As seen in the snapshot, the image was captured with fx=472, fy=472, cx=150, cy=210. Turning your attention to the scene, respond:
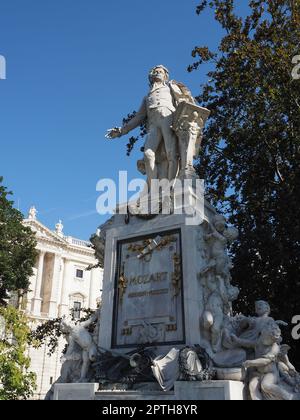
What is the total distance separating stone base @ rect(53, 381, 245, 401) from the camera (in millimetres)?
6545

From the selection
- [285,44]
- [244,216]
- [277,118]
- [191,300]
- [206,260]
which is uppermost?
[285,44]

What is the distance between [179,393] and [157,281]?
2.29 m

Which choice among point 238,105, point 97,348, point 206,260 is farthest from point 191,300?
point 238,105

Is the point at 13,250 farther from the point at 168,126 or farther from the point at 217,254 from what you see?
the point at 217,254

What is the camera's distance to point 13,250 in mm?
30797

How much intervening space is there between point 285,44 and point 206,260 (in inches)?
492

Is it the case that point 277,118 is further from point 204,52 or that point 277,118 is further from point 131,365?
point 131,365

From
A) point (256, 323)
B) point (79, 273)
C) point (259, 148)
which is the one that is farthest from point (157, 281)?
point (79, 273)

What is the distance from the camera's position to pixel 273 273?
15.9 metres

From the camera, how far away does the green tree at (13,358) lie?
2250cm

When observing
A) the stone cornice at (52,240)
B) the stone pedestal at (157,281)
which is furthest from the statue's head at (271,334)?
the stone cornice at (52,240)

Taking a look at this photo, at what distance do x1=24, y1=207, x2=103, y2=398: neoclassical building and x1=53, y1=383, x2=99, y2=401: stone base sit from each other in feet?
160

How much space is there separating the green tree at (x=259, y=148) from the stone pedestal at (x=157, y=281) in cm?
712

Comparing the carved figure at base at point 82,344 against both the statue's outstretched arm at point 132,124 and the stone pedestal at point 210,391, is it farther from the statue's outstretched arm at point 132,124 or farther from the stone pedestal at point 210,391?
the statue's outstretched arm at point 132,124
